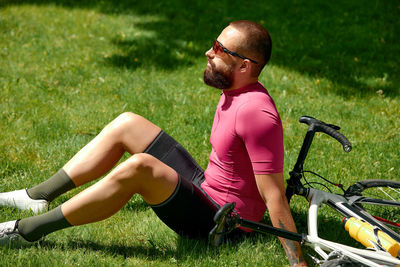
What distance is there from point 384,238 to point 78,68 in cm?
436

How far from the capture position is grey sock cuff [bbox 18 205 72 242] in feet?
8.71

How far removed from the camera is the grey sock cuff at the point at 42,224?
2.65m

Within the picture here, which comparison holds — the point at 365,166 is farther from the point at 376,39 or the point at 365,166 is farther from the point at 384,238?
the point at 376,39

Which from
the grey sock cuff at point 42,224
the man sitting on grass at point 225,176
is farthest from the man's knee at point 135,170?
the grey sock cuff at point 42,224

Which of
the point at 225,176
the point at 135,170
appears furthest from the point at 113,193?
the point at 225,176

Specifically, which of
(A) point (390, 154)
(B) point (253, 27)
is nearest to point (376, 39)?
(A) point (390, 154)

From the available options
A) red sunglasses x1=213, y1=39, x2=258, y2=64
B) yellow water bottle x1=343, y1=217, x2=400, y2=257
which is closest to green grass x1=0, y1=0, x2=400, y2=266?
yellow water bottle x1=343, y1=217, x2=400, y2=257

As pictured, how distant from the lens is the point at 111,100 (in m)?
5.09

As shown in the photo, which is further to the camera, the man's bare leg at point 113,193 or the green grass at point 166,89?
the green grass at point 166,89

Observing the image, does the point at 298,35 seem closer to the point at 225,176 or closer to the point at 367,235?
the point at 225,176

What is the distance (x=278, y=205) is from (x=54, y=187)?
4.97 ft

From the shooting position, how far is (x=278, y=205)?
98.7 inches

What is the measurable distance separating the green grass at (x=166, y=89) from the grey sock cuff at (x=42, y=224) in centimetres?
11

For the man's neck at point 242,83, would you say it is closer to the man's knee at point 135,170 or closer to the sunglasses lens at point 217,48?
the sunglasses lens at point 217,48
